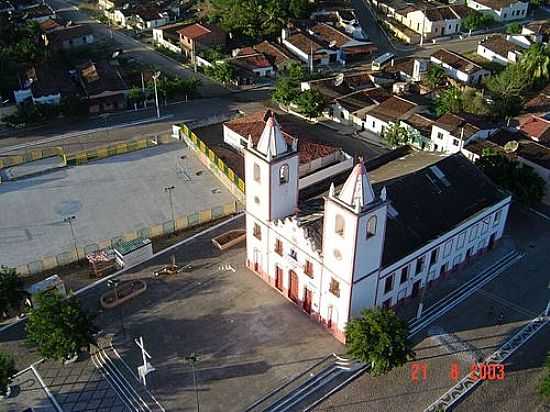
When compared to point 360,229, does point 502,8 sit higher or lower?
lower

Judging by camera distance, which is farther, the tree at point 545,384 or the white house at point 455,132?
the white house at point 455,132

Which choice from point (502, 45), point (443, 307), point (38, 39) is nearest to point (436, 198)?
point (443, 307)

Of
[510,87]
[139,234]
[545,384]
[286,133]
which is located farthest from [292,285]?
[510,87]

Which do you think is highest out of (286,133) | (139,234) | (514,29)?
(286,133)

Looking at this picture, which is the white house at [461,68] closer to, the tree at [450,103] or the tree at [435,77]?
the tree at [435,77]

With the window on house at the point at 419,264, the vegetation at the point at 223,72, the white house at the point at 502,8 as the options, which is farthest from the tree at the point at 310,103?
the white house at the point at 502,8

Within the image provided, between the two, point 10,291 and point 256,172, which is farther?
point 256,172

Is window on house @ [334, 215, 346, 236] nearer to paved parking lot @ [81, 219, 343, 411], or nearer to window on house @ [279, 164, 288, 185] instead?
window on house @ [279, 164, 288, 185]

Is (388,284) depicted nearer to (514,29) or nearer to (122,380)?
(122,380)
